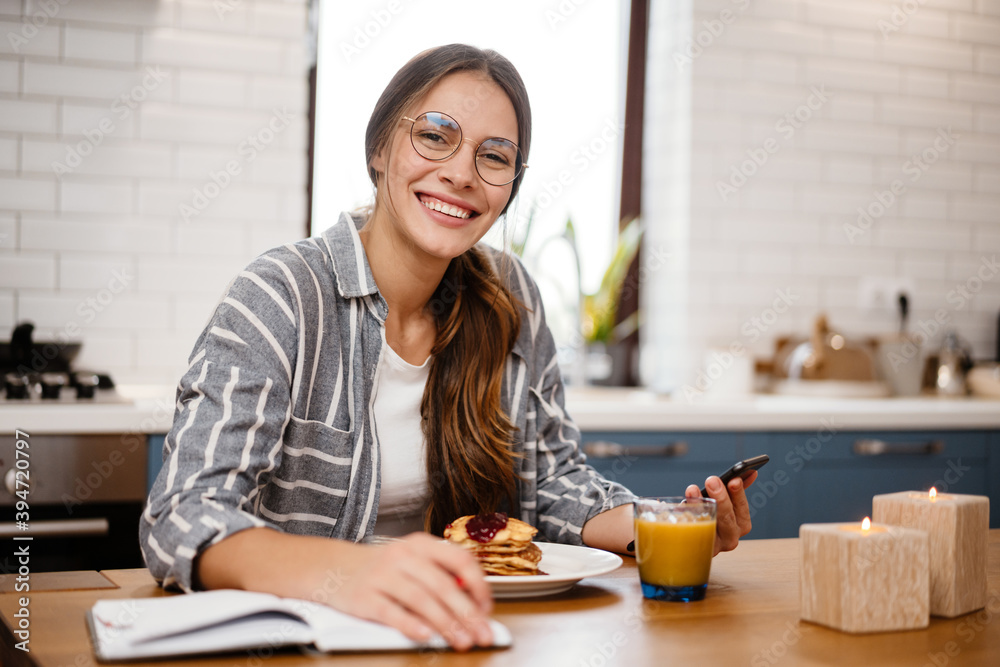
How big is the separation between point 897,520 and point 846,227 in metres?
2.61

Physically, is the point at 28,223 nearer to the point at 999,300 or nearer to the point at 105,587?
the point at 105,587

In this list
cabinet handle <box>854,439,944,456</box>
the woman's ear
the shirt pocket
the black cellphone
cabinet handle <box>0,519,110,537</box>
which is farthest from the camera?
cabinet handle <box>854,439,944,456</box>

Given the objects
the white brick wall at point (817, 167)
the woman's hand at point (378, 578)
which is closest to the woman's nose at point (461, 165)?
the woman's hand at point (378, 578)

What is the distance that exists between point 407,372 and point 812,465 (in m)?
1.57

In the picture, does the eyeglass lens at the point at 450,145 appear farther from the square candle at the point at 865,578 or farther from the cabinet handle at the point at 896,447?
the cabinet handle at the point at 896,447

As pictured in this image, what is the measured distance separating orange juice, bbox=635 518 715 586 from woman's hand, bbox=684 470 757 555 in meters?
0.17

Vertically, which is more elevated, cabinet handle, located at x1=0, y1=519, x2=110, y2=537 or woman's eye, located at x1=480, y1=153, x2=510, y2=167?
woman's eye, located at x1=480, y1=153, x2=510, y2=167

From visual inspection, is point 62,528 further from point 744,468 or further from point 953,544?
point 953,544

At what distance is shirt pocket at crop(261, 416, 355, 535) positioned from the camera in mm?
1384

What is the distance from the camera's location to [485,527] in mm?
1115

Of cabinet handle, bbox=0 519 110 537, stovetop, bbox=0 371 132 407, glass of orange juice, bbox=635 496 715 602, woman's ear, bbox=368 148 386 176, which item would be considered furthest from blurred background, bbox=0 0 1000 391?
glass of orange juice, bbox=635 496 715 602

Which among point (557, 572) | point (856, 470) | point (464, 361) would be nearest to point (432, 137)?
point (464, 361)

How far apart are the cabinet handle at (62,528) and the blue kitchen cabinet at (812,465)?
1.19 meters

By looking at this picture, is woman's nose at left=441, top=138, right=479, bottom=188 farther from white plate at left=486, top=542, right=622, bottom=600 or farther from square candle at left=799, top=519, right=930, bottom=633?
square candle at left=799, top=519, right=930, bottom=633
